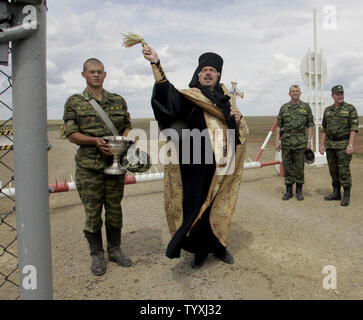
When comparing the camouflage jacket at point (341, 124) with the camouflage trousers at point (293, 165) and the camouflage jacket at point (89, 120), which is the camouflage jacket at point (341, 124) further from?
the camouflage jacket at point (89, 120)

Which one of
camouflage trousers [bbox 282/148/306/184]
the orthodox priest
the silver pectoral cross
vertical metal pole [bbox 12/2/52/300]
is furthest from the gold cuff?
camouflage trousers [bbox 282/148/306/184]

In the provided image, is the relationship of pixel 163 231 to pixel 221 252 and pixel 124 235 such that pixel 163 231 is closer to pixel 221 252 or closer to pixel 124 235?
pixel 124 235

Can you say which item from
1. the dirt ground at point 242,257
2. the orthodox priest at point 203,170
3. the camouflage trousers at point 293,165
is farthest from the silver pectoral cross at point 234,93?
the camouflage trousers at point 293,165

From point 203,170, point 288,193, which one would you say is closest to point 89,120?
point 203,170

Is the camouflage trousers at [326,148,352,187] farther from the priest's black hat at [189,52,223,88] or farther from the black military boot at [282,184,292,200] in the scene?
the priest's black hat at [189,52,223,88]

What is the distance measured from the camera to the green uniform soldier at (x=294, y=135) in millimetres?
6133

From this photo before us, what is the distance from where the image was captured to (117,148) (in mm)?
3051

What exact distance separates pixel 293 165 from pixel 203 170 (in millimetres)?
3624

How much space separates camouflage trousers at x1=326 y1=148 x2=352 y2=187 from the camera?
5.90 m

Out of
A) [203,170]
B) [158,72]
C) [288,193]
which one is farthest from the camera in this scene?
[288,193]

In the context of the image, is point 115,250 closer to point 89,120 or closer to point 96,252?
point 96,252

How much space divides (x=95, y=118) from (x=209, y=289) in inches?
75.5

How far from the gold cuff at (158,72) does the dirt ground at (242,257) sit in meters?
1.90

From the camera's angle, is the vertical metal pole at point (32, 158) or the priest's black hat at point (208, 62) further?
the priest's black hat at point (208, 62)
